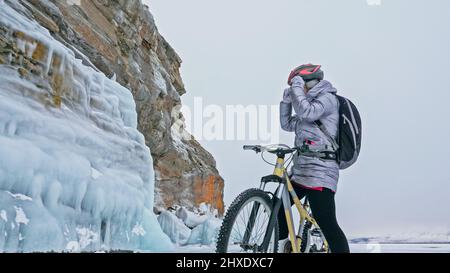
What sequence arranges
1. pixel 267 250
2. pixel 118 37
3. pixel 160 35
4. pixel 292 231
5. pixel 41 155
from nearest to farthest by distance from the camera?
1. pixel 267 250
2. pixel 292 231
3. pixel 41 155
4. pixel 118 37
5. pixel 160 35

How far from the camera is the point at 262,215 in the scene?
2.29 meters

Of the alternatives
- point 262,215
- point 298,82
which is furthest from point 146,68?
point 262,215

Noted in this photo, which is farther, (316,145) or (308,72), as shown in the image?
(308,72)

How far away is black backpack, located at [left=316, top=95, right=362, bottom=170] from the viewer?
247cm

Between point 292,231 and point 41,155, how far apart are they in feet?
7.28

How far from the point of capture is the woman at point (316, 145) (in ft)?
7.80

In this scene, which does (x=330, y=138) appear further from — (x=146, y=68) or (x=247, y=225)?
(x=146, y=68)

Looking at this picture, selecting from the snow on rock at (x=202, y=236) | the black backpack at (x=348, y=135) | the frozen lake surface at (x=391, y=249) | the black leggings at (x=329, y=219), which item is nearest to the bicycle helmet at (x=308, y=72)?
the black backpack at (x=348, y=135)

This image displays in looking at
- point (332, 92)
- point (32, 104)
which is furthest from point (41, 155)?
point (332, 92)

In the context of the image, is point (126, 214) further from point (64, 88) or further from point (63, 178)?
point (64, 88)

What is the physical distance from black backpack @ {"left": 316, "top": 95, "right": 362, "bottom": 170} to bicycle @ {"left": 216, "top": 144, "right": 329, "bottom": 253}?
12cm

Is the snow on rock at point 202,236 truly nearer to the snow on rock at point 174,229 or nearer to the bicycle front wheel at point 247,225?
the snow on rock at point 174,229

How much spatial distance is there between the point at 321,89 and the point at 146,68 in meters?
12.0

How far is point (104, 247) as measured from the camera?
14.4 feet
